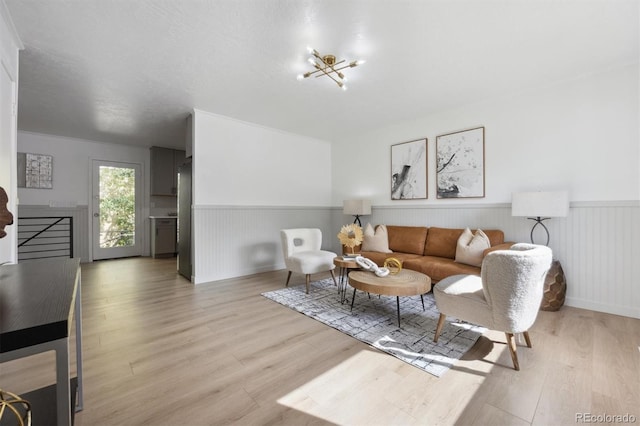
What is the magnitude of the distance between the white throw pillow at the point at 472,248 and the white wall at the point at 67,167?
6.85 m

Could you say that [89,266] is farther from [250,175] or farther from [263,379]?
[263,379]

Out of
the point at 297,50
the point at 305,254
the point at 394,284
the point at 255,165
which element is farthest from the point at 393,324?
the point at 255,165

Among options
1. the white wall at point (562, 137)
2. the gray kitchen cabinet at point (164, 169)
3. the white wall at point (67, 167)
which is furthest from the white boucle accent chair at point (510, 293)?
the white wall at point (67, 167)

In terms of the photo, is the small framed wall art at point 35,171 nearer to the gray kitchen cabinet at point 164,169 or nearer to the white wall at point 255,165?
the gray kitchen cabinet at point 164,169

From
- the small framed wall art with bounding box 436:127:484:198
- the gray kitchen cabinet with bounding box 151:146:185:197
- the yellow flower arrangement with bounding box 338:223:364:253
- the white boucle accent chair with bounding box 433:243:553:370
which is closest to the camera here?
the white boucle accent chair with bounding box 433:243:553:370

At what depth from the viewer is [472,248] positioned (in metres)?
3.15

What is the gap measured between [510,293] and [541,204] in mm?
1590

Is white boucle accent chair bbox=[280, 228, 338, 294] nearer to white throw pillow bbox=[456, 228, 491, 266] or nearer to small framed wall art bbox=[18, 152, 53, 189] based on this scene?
white throw pillow bbox=[456, 228, 491, 266]

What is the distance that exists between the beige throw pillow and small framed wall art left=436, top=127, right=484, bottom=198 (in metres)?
1.00

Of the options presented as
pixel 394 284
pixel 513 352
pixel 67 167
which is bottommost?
pixel 513 352

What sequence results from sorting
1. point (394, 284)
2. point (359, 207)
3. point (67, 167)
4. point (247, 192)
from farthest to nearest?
point (67, 167) < point (359, 207) < point (247, 192) < point (394, 284)

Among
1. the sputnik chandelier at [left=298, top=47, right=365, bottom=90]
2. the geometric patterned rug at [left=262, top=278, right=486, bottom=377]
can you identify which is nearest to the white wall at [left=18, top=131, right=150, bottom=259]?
the geometric patterned rug at [left=262, top=278, right=486, bottom=377]

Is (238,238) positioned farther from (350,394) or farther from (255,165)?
(350,394)

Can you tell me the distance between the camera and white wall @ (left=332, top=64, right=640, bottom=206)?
8.99ft
